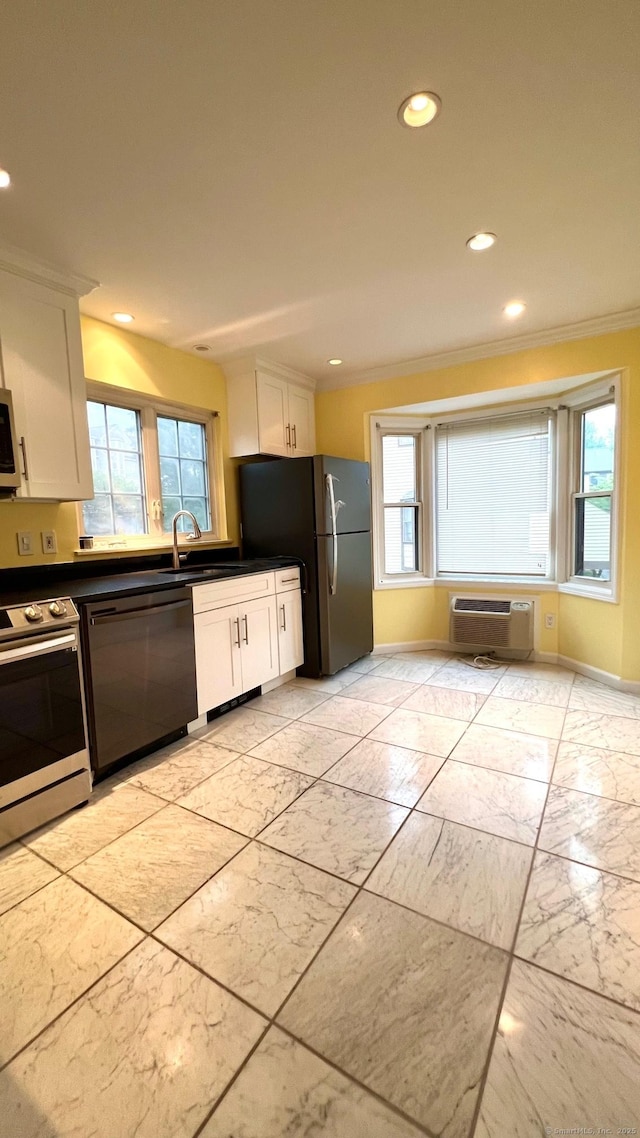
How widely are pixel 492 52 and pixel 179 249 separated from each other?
1.38 meters

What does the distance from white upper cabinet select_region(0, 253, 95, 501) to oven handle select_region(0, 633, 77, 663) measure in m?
0.79

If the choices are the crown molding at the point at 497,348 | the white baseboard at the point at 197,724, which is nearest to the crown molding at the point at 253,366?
the crown molding at the point at 497,348

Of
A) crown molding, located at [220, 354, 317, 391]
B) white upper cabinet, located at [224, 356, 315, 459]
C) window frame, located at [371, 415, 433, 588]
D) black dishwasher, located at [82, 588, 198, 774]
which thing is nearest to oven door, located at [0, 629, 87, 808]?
black dishwasher, located at [82, 588, 198, 774]

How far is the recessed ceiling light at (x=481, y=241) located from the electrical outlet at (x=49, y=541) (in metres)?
2.57

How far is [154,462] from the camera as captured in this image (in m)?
3.12

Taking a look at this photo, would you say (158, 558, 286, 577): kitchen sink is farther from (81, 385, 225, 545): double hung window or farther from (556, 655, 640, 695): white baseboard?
(556, 655, 640, 695): white baseboard

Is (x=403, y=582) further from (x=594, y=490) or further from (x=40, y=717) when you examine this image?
(x=40, y=717)

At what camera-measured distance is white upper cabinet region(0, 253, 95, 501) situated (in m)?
2.07

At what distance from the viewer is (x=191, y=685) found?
2.51m

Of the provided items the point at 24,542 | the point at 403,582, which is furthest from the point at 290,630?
the point at 24,542

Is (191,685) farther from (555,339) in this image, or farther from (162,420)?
(555,339)

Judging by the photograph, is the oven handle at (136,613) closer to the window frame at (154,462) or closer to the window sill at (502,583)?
the window frame at (154,462)

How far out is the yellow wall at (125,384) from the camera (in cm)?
238

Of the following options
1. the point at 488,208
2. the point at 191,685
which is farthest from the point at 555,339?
the point at 191,685
